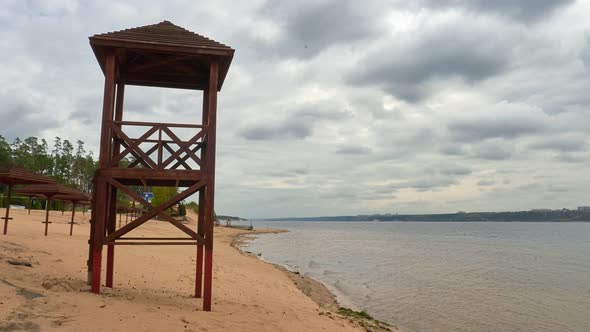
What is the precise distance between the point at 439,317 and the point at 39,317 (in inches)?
578

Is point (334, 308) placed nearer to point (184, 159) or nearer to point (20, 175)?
point (184, 159)

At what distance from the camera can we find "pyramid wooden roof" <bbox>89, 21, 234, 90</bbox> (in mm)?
9141

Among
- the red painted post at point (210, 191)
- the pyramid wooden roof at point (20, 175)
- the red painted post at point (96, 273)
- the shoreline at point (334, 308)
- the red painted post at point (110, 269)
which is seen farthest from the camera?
the shoreline at point (334, 308)

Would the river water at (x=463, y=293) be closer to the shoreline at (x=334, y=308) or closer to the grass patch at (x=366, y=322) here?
the shoreline at (x=334, y=308)

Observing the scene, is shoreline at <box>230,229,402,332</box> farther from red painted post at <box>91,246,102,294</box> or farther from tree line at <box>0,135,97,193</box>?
tree line at <box>0,135,97,193</box>

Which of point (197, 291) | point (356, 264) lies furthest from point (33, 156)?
point (197, 291)

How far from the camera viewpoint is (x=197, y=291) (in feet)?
34.7

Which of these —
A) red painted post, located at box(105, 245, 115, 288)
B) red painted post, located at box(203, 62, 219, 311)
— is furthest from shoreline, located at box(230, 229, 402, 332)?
red painted post, located at box(105, 245, 115, 288)

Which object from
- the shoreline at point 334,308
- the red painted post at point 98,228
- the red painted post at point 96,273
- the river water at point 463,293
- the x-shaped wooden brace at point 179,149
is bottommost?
the river water at point 463,293

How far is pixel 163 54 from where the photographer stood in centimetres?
983

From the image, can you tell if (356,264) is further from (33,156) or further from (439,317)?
(33,156)

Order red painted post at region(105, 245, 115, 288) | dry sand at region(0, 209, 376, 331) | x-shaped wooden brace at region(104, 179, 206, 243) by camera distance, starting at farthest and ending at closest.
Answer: red painted post at region(105, 245, 115, 288) → x-shaped wooden brace at region(104, 179, 206, 243) → dry sand at region(0, 209, 376, 331)

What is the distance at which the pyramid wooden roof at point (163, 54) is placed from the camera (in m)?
9.14

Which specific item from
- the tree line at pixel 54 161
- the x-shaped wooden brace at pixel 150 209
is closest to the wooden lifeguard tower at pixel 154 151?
the x-shaped wooden brace at pixel 150 209
